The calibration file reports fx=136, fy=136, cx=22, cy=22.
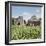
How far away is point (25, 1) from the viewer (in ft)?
5.97

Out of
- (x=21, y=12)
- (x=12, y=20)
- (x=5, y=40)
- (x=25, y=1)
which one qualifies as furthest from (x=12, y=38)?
(x=25, y=1)

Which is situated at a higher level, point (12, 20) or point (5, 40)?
point (12, 20)

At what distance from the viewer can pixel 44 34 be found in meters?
1.85

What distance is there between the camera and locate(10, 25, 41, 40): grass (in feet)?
5.83

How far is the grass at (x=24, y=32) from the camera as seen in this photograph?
1777 mm

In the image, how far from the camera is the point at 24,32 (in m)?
1.81

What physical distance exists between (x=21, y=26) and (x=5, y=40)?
276 millimetres
